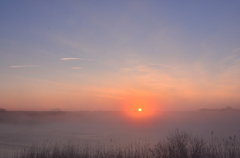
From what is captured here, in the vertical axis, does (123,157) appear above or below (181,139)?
below

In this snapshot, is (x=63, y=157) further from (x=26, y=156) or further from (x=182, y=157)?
→ (x=182, y=157)

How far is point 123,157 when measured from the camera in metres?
14.5

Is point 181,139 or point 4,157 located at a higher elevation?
point 181,139

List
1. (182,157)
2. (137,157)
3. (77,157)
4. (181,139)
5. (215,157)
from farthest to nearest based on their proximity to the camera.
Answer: (77,157), (137,157), (215,157), (181,139), (182,157)

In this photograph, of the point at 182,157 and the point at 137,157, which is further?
the point at 137,157

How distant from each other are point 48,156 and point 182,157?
8.16 metres

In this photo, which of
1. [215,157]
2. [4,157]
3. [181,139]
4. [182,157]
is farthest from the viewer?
[4,157]

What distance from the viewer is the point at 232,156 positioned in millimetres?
12398

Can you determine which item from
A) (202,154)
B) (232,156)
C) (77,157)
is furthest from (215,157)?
(77,157)

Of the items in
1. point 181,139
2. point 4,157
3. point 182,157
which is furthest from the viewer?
point 4,157

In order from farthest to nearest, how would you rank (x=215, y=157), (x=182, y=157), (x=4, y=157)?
1. (x=4, y=157)
2. (x=215, y=157)
3. (x=182, y=157)

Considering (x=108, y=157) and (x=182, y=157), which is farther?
(x=108, y=157)

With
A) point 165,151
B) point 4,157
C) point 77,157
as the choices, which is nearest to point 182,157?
point 165,151

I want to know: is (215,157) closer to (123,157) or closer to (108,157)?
(123,157)
